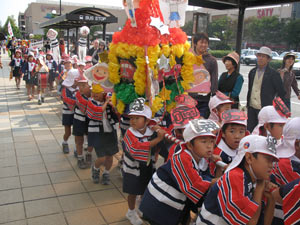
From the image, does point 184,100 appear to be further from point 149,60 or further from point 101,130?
point 101,130

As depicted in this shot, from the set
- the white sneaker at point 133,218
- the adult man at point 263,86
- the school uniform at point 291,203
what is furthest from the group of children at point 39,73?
the school uniform at point 291,203

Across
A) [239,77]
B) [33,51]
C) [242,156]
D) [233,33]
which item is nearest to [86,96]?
[239,77]

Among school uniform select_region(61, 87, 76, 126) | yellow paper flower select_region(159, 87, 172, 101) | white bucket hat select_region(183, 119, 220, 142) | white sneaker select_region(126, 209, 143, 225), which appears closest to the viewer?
white bucket hat select_region(183, 119, 220, 142)

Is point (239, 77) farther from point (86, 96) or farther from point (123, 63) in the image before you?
point (86, 96)

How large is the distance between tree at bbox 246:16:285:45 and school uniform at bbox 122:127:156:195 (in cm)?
3975

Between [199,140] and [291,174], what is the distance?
29.1 inches

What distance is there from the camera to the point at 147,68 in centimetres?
355

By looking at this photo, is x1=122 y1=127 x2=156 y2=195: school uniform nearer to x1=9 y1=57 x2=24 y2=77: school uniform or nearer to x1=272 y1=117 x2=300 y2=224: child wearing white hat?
x1=272 y1=117 x2=300 y2=224: child wearing white hat

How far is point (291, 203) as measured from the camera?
1969 millimetres

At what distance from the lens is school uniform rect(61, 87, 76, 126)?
5102mm

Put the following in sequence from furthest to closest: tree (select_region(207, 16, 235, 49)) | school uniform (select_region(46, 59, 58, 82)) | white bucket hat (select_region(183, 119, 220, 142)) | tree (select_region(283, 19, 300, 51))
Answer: tree (select_region(207, 16, 235, 49))
tree (select_region(283, 19, 300, 51))
school uniform (select_region(46, 59, 58, 82))
white bucket hat (select_region(183, 119, 220, 142))

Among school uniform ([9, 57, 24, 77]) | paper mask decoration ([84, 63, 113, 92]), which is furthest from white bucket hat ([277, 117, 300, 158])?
school uniform ([9, 57, 24, 77])

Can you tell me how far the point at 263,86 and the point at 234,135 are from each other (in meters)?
2.51

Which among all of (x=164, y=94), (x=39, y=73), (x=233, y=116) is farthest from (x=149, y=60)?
(x=39, y=73)
